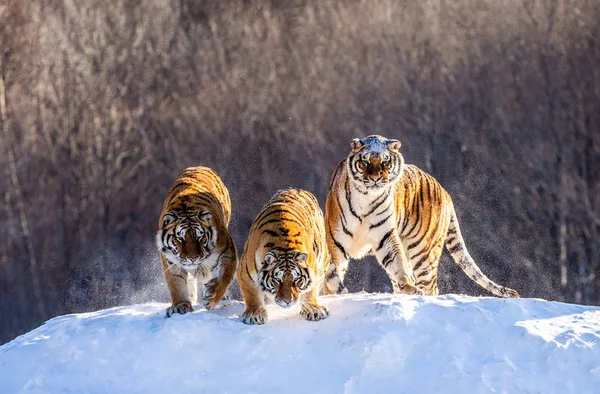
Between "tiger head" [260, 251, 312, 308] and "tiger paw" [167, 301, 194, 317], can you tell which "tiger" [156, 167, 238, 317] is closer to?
"tiger paw" [167, 301, 194, 317]

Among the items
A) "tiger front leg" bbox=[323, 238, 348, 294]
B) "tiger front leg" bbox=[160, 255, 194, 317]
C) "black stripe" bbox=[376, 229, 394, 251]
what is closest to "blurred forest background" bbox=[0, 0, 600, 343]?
"tiger front leg" bbox=[323, 238, 348, 294]

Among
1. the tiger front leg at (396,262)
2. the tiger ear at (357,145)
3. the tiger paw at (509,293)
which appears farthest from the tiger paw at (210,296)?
the tiger paw at (509,293)

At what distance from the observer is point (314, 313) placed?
20.2 feet

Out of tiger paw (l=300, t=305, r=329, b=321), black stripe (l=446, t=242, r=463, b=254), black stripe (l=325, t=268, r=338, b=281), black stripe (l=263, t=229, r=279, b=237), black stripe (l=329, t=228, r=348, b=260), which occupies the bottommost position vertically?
black stripe (l=446, t=242, r=463, b=254)

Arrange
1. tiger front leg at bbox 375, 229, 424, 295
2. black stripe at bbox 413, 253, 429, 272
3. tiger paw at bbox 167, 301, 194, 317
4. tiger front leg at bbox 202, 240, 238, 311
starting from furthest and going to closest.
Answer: black stripe at bbox 413, 253, 429, 272
tiger front leg at bbox 375, 229, 424, 295
tiger front leg at bbox 202, 240, 238, 311
tiger paw at bbox 167, 301, 194, 317

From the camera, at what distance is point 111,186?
19.5 meters

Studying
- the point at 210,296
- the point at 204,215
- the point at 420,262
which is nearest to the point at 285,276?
the point at 210,296

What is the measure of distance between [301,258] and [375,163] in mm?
1396

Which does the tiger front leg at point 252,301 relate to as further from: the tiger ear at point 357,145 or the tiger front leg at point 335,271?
the tiger ear at point 357,145

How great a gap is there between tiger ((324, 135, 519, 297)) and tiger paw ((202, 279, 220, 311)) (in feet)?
3.61

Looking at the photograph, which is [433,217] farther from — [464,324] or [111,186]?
[111,186]

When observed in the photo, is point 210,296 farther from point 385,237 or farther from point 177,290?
point 385,237

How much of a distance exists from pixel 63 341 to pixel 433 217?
3153 mm

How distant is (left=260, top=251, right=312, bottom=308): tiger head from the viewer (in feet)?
19.7
